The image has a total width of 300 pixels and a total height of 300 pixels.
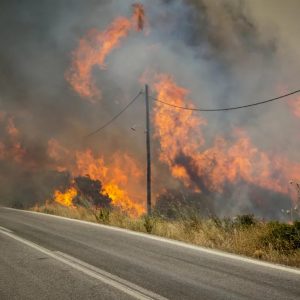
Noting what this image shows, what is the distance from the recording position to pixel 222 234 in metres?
10.5

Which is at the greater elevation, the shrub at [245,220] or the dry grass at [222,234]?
the shrub at [245,220]

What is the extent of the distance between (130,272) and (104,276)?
1.57ft

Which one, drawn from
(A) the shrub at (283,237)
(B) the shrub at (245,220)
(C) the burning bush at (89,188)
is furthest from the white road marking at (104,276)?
(C) the burning bush at (89,188)

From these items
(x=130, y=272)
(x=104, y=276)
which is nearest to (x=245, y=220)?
(x=130, y=272)

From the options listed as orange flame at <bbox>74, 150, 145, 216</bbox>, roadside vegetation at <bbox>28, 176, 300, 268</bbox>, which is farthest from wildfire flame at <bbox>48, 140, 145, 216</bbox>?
roadside vegetation at <bbox>28, 176, 300, 268</bbox>

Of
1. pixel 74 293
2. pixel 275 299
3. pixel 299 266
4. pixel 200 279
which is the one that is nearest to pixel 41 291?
pixel 74 293

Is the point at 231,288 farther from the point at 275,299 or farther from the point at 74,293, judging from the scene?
the point at 74,293

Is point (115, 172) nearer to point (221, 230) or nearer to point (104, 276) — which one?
point (221, 230)

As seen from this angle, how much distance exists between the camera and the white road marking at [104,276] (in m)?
5.25

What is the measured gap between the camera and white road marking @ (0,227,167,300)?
17.2 feet

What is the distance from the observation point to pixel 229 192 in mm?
48094

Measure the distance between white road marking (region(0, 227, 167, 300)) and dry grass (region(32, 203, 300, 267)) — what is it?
3.38 metres

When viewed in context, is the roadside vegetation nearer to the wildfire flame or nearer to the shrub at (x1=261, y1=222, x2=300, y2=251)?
the shrub at (x1=261, y1=222, x2=300, y2=251)

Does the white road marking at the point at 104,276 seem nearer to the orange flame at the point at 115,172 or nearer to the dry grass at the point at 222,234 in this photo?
the dry grass at the point at 222,234
